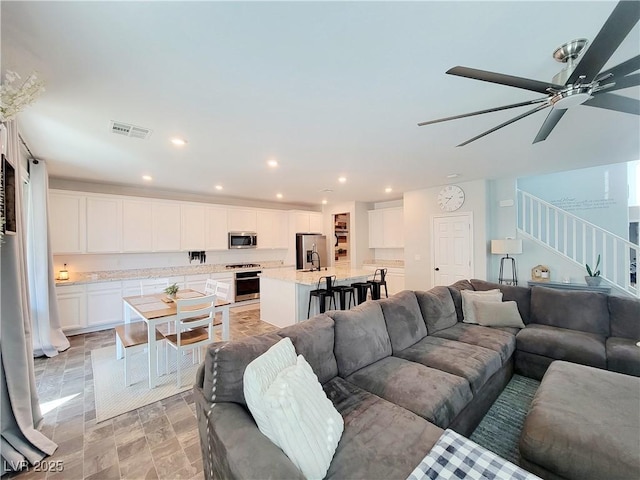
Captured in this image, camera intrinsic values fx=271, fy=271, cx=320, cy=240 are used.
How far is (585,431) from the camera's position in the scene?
4.80 feet

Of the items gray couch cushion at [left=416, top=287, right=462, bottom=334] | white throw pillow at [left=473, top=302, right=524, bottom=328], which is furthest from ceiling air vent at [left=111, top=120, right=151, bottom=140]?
white throw pillow at [left=473, top=302, right=524, bottom=328]

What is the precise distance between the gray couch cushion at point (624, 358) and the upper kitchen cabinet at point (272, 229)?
6156 mm

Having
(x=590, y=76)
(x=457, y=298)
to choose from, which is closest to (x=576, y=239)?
(x=457, y=298)

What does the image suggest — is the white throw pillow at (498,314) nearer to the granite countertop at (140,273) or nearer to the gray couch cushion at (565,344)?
the gray couch cushion at (565,344)

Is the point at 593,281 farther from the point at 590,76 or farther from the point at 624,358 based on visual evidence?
the point at 590,76

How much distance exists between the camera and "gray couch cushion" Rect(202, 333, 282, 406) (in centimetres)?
146

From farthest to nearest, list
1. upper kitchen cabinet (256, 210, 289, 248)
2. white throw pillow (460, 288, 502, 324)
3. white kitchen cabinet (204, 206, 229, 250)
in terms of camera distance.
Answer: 1. upper kitchen cabinet (256, 210, 289, 248)
2. white kitchen cabinet (204, 206, 229, 250)
3. white throw pillow (460, 288, 502, 324)

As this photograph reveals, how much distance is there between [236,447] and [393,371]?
129cm

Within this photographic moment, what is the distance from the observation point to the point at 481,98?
85.0 inches

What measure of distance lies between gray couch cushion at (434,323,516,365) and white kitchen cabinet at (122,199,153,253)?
5302 mm

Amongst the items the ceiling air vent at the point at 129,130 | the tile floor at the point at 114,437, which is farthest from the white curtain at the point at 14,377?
the ceiling air vent at the point at 129,130

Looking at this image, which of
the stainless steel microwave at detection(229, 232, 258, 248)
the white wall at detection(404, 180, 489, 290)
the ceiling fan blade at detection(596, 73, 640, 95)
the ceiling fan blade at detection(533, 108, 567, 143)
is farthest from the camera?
the stainless steel microwave at detection(229, 232, 258, 248)

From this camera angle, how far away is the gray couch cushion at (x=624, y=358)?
237cm

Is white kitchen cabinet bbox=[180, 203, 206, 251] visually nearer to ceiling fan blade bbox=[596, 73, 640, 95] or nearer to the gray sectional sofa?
the gray sectional sofa
